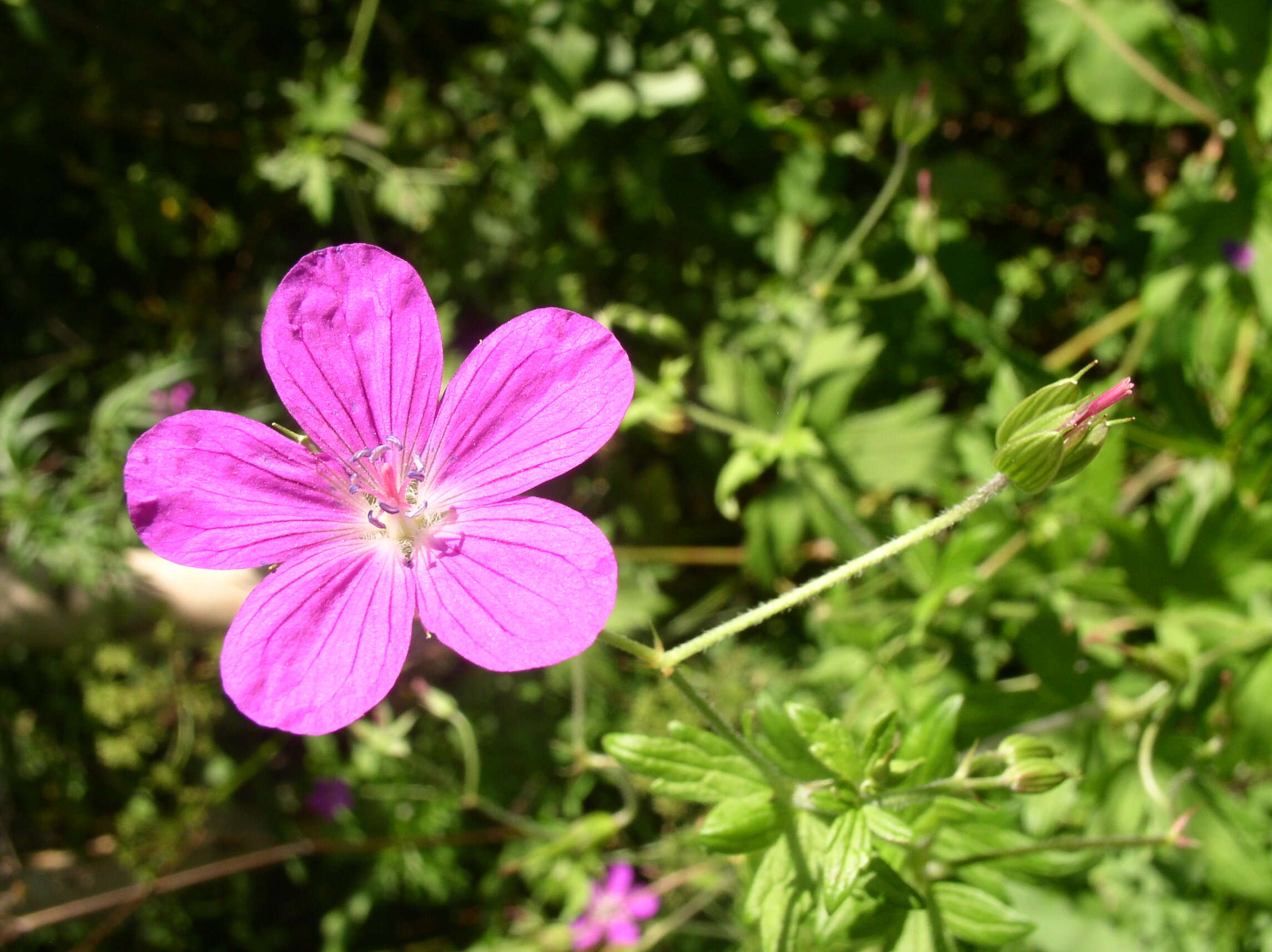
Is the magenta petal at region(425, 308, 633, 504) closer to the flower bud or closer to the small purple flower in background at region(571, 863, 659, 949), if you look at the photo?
the flower bud

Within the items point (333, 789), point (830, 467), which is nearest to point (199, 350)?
point (333, 789)

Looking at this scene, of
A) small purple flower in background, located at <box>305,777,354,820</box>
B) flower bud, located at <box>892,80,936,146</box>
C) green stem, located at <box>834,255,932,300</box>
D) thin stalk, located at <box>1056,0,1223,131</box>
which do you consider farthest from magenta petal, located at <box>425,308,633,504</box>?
small purple flower in background, located at <box>305,777,354,820</box>

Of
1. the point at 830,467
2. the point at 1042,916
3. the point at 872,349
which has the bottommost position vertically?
the point at 1042,916

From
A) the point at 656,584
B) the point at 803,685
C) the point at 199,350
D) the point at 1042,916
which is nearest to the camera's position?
the point at 1042,916

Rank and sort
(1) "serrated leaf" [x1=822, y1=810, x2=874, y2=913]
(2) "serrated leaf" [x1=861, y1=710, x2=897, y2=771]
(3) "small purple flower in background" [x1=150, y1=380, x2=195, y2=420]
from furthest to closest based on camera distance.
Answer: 1. (3) "small purple flower in background" [x1=150, y1=380, x2=195, y2=420]
2. (2) "serrated leaf" [x1=861, y1=710, x2=897, y2=771]
3. (1) "serrated leaf" [x1=822, y1=810, x2=874, y2=913]

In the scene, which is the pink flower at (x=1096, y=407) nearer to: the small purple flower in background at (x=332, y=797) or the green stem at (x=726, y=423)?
the green stem at (x=726, y=423)

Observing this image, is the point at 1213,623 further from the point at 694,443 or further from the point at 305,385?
the point at 305,385

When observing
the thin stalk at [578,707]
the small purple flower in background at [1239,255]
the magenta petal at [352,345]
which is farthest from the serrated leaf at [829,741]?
the small purple flower in background at [1239,255]
